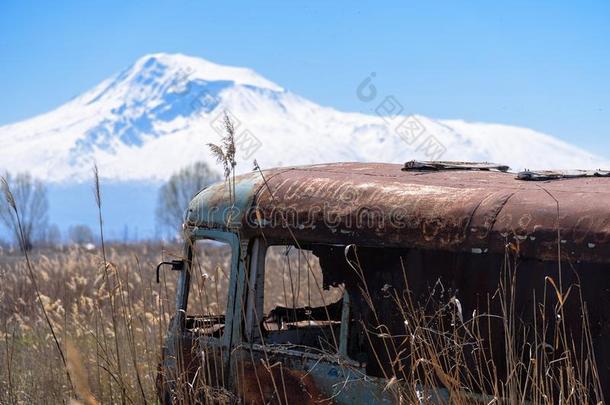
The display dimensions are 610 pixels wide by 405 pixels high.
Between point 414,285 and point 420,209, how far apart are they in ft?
1.28

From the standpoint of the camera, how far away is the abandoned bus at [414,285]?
4.21 meters

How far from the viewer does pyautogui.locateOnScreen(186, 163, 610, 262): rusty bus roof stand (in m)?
4.32

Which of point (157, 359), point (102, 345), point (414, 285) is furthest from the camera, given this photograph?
point (102, 345)

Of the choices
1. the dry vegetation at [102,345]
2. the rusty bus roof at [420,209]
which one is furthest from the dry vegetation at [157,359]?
the rusty bus roof at [420,209]

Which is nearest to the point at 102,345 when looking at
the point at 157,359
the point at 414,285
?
the point at 157,359

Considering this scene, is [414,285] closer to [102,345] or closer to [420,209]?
[420,209]

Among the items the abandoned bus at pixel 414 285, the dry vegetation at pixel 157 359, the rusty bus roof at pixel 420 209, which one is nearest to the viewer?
the dry vegetation at pixel 157 359

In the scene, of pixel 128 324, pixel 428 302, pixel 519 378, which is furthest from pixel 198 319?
pixel 519 378

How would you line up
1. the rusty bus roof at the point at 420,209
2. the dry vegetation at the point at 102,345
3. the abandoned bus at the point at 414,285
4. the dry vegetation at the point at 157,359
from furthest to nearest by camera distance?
the dry vegetation at the point at 102,345 < the rusty bus roof at the point at 420,209 < the abandoned bus at the point at 414,285 < the dry vegetation at the point at 157,359

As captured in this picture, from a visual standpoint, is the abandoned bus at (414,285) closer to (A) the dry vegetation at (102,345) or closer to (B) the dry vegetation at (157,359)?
(B) the dry vegetation at (157,359)

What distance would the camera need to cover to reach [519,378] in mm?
4422

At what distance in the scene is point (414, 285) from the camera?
189 inches

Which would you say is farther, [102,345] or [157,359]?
[102,345]

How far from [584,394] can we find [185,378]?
85.9 inches
